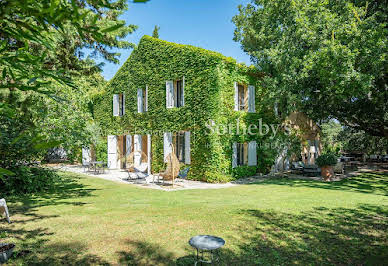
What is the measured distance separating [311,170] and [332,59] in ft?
20.7

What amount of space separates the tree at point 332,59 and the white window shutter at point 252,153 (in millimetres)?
2812

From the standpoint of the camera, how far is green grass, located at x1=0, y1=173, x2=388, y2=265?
4352 mm

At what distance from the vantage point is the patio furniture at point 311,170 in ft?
48.4

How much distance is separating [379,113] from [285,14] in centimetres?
797

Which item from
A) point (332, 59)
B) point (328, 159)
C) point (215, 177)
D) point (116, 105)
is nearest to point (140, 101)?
point (116, 105)

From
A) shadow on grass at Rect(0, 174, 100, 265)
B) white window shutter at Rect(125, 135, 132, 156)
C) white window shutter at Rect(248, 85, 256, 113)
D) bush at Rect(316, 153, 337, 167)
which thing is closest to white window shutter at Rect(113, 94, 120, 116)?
white window shutter at Rect(125, 135, 132, 156)

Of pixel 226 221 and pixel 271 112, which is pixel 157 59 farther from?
pixel 226 221

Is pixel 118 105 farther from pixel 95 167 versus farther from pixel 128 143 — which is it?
pixel 95 167

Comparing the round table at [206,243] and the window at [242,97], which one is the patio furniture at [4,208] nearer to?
the round table at [206,243]

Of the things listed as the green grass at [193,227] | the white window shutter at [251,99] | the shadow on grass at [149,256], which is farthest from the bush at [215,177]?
the shadow on grass at [149,256]

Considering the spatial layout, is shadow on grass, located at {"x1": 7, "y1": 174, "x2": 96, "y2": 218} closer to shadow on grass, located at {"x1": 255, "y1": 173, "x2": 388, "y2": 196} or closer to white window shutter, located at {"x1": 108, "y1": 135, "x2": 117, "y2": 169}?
white window shutter, located at {"x1": 108, "y1": 135, "x2": 117, "y2": 169}

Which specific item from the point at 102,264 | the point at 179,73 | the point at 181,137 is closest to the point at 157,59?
the point at 179,73

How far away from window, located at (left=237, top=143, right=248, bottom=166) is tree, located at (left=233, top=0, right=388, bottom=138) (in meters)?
3.21

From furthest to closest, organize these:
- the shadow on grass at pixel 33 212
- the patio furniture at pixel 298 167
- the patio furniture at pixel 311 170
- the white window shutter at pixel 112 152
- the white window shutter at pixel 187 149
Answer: the white window shutter at pixel 112 152
the patio furniture at pixel 298 167
the patio furniture at pixel 311 170
the white window shutter at pixel 187 149
the shadow on grass at pixel 33 212
